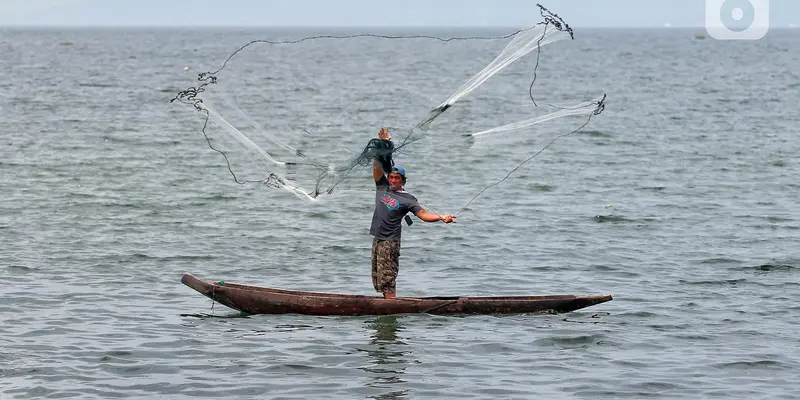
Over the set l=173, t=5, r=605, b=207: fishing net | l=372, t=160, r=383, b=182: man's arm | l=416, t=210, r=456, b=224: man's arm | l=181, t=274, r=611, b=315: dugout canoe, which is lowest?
l=181, t=274, r=611, b=315: dugout canoe

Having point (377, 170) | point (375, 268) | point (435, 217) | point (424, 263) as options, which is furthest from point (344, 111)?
point (435, 217)

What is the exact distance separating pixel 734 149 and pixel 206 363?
26695mm

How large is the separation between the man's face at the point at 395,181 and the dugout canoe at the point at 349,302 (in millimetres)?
1452

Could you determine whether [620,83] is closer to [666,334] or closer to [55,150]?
[55,150]

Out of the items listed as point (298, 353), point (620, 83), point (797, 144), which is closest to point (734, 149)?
point (797, 144)

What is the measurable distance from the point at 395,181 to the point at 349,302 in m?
1.70

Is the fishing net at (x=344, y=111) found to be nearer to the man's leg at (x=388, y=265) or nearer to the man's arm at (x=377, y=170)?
the man's arm at (x=377, y=170)

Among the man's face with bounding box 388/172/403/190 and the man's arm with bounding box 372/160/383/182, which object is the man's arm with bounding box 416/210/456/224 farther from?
the man's arm with bounding box 372/160/383/182

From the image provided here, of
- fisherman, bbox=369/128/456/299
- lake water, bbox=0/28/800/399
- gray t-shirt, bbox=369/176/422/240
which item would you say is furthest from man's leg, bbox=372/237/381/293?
lake water, bbox=0/28/800/399

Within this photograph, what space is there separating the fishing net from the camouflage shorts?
976 millimetres

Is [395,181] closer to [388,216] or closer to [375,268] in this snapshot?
[388,216]

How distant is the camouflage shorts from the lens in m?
15.7

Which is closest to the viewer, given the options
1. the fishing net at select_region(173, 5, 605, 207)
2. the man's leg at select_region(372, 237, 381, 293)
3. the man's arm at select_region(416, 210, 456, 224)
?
the man's arm at select_region(416, 210, 456, 224)

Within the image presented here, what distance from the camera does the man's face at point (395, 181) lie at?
15375 mm
